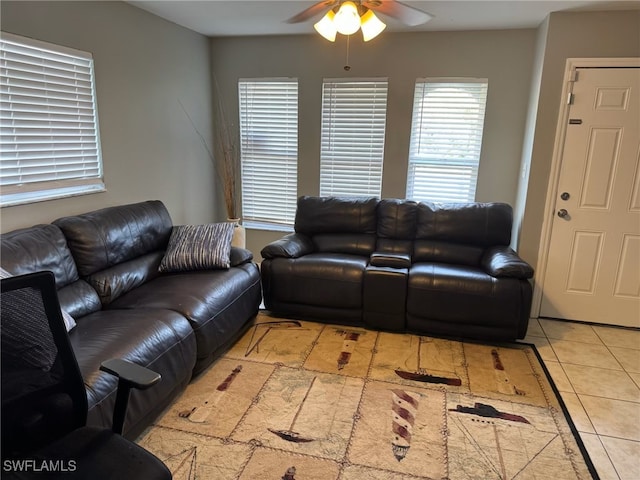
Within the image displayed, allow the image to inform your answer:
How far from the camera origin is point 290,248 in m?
3.57

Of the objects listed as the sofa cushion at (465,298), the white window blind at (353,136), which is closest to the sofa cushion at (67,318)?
the sofa cushion at (465,298)

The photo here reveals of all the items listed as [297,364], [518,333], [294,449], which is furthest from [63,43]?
[518,333]

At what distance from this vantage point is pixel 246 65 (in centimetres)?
452

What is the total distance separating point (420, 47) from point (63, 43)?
293 cm

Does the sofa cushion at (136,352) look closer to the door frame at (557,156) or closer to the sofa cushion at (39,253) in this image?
the sofa cushion at (39,253)

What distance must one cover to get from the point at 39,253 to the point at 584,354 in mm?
3637

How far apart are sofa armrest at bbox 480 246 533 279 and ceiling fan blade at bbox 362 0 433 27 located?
1.75 m

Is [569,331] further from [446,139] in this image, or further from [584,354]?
[446,139]

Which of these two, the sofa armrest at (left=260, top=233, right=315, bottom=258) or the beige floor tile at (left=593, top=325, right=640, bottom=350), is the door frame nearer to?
the beige floor tile at (left=593, top=325, right=640, bottom=350)

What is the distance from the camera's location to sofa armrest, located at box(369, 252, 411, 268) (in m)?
3.33

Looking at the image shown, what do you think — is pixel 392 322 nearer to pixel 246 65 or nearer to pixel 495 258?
pixel 495 258

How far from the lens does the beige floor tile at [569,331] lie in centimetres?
337

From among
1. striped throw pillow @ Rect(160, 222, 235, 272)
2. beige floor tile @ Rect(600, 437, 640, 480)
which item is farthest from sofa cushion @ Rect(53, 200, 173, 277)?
beige floor tile @ Rect(600, 437, 640, 480)

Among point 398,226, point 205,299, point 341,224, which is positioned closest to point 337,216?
point 341,224
